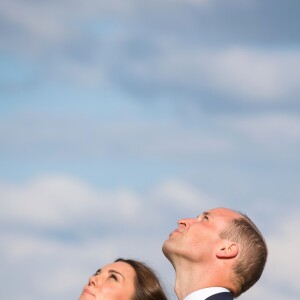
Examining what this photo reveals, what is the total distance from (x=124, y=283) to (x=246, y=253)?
3.62ft

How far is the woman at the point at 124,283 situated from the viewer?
34.1 ft

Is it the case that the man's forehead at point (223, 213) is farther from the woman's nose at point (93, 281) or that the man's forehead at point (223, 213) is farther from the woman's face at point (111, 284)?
the woman's nose at point (93, 281)

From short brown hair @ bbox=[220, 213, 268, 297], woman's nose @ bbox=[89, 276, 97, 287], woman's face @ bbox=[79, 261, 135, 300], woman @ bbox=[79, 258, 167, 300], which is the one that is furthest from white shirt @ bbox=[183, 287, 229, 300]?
woman's nose @ bbox=[89, 276, 97, 287]

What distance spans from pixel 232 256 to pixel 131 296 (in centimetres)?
95

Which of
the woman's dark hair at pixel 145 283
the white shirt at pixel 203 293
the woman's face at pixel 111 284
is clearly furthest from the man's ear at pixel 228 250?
the woman's face at pixel 111 284

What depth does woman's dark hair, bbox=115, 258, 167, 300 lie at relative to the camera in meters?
10.6

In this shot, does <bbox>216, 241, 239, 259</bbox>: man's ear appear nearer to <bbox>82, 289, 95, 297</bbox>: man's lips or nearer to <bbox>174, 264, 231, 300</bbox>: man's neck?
<bbox>174, 264, 231, 300</bbox>: man's neck

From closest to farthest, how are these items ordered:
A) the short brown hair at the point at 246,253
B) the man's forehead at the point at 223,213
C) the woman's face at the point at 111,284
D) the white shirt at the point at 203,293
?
the woman's face at the point at 111,284
the white shirt at the point at 203,293
the short brown hair at the point at 246,253
the man's forehead at the point at 223,213

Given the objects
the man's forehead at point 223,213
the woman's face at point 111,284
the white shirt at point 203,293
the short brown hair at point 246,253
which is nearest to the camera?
the woman's face at point 111,284

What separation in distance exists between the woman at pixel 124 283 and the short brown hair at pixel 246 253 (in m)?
0.69

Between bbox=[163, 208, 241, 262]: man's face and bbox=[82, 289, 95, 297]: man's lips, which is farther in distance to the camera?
bbox=[163, 208, 241, 262]: man's face

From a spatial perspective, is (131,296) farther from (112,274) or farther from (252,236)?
(252,236)

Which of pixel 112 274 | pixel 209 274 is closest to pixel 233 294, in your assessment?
pixel 209 274

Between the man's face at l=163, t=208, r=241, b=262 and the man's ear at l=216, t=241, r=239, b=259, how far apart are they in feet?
0.13
